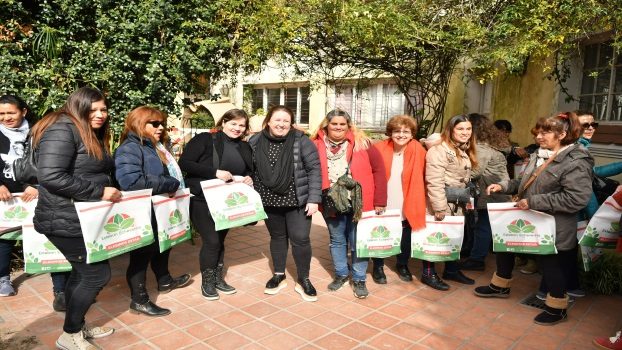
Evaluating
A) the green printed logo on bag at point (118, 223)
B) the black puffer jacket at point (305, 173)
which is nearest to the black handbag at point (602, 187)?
the black puffer jacket at point (305, 173)

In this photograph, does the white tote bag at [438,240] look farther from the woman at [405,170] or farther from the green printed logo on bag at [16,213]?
the green printed logo on bag at [16,213]

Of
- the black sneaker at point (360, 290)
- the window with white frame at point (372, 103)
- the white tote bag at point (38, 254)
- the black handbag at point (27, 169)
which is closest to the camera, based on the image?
the black handbag at point (27, 169)

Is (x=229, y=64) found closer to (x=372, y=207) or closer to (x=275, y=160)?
(x=275, y=160)

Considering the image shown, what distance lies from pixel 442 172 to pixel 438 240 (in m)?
0.67

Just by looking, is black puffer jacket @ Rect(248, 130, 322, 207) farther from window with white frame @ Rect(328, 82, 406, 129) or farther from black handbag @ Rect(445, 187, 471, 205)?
window with white frame @ Rect(328, 82, 406, 129)

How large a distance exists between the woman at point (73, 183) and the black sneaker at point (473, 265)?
12.6 ft

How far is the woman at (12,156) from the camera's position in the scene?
378cm

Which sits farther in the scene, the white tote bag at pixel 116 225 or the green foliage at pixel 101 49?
the green foliage at pixel 101 49

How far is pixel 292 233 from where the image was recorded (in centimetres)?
408

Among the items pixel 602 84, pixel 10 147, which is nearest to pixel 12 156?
pixel 10 147

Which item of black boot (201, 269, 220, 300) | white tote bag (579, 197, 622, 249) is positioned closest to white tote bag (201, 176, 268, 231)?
black boot (201, 269, 220, 300)

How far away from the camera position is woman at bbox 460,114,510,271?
467 cm

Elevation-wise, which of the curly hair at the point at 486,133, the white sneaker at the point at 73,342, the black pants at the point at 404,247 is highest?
the curly hair at the point at 486,133

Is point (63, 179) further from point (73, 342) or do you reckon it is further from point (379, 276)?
point (379, 276)
